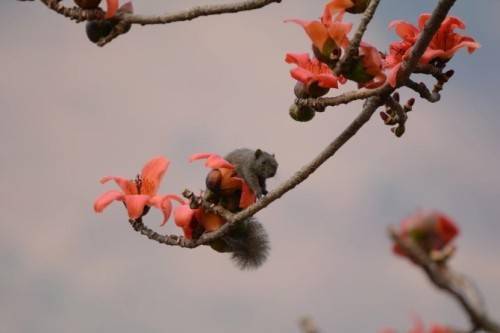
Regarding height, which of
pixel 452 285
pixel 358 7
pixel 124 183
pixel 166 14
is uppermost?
pixel 452 285

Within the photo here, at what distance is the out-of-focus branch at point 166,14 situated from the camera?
3258 mm

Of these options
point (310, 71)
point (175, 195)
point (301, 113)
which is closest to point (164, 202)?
point (175, 195)

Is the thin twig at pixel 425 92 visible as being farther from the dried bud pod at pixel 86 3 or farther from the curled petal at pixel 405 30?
the dried bud pod at pixel 86 3

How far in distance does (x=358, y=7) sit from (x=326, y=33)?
0.37 meters

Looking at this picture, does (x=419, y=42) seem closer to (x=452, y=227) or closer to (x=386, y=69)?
(x=386, y=69)

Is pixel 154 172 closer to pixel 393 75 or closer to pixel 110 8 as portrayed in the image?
pixel 110 8

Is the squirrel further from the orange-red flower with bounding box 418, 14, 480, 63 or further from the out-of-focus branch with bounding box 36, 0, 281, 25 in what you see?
the orange-red flower with bounding box 418, 14, 480, 63

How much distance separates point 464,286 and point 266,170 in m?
2.47

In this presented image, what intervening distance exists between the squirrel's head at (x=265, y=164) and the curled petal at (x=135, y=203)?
577mm

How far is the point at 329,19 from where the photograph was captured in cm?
336

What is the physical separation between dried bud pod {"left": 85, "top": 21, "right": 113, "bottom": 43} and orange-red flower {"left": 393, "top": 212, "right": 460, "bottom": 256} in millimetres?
2164

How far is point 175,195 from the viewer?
357cm

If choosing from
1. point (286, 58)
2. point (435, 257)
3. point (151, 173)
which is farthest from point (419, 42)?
point (435, 257)

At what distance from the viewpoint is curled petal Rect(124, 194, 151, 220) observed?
352 centimetres
